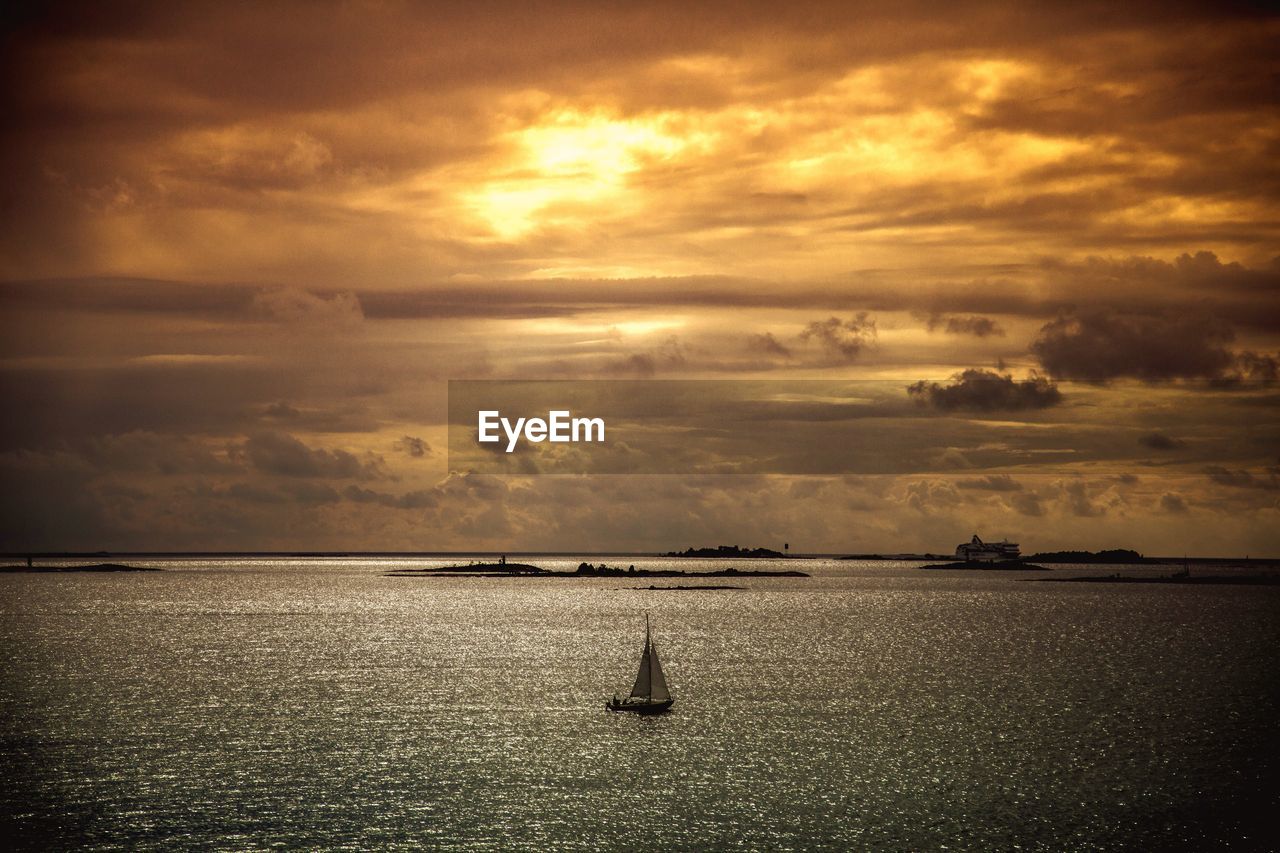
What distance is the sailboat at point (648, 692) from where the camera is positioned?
299ft

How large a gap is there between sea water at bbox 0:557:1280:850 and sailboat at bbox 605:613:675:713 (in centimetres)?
167

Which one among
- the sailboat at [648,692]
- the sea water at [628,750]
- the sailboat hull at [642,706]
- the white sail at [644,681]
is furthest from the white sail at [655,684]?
the sea water at [628,750]

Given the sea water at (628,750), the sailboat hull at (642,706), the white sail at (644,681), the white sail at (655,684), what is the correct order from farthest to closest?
the white sail at (655,684) < the white sail at (644,681) < the sailboat hull at (642,706) < the sea water at (628,750)

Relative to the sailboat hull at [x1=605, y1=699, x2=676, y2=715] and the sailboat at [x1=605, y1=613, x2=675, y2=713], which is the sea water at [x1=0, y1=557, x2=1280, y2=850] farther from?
the sailboat at [x1=605, y1=613, x2=675, y2=713]

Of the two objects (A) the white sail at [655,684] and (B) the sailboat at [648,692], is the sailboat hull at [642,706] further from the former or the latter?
(A) the white sail at [655,684]

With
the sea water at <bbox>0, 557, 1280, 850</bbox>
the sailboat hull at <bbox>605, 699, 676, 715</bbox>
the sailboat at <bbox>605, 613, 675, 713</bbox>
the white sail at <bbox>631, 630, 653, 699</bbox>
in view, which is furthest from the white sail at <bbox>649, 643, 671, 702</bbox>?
the sea water at <bbox>0, 557, 1280, 850</bbox>

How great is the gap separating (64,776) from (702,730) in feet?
135

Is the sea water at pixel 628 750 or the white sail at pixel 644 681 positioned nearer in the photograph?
the sea water at pixel 628 750

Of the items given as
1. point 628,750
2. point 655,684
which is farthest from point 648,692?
point 628,750

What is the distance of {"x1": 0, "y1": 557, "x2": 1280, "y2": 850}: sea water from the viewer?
186 ft

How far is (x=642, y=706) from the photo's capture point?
91000mm

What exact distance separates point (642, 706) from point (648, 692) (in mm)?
1327

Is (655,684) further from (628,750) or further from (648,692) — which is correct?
(628,750)

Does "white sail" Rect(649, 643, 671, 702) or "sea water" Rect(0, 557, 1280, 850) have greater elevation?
"white sail" Rect(649, 643, 671, 702)
